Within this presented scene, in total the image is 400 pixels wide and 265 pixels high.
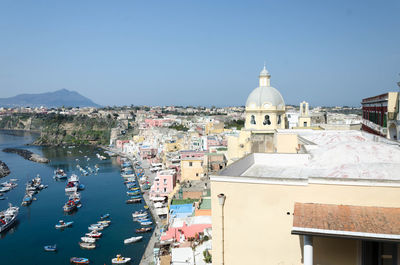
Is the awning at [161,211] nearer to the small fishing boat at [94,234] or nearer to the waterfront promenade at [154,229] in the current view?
the waterfront promenade at [154,229]

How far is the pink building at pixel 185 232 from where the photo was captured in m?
12.1

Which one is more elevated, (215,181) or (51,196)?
(215,181)

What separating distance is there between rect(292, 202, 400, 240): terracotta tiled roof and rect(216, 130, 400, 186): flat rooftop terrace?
28cm

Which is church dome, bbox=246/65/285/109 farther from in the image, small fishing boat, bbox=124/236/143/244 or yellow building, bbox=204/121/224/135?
yellow building, bbox=204/121/224/135

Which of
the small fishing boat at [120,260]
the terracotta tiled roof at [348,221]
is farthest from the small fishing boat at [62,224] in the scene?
the terracotta tiled roof at [348,221]

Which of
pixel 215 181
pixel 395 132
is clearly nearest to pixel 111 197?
pixel 395 132

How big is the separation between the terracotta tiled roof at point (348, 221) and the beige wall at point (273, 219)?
113 millimetres

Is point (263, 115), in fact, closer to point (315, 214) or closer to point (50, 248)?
point (315, 214)

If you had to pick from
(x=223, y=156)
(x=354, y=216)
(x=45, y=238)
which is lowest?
(x=45, y=238)

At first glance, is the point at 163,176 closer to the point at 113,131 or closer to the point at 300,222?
the point at 300,222

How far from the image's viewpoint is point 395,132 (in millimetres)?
9055

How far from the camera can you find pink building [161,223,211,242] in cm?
1207

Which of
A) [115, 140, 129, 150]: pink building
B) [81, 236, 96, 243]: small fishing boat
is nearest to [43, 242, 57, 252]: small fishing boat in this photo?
[81, 236, 96, 243]: small fishing boat

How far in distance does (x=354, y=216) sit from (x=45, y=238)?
19.6m
